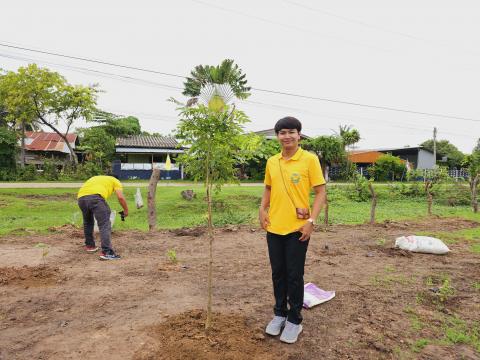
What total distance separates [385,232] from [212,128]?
7.23 metres

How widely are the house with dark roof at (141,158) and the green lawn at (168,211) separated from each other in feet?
39.0

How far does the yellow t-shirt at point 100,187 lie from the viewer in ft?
19.3

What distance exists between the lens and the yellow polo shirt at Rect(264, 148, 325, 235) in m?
3.04

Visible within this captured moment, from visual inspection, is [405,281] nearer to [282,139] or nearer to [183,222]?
[282,139]

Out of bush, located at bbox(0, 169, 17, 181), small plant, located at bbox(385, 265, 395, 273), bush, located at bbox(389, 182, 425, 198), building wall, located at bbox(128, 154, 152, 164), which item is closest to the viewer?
small plant, located at bbox(385, 265, 395, 273)

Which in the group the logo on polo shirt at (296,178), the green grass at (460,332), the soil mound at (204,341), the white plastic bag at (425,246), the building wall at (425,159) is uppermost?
the building wall at (425,159)

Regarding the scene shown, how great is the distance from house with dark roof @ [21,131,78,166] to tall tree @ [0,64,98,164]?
6589 millimetres

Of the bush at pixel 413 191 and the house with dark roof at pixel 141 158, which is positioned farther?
the house with dark roof at pixel 141 158

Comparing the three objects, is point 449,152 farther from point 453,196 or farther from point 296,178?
point 296,178

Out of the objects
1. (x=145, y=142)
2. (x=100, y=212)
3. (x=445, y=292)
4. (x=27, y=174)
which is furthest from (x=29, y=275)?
(x=145, y=142)

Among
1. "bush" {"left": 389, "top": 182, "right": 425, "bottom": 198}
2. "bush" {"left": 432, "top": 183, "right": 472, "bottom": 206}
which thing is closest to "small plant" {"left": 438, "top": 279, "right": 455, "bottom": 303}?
"bush" {"left": 432, "top": 183, "right": 472, "bottom": 206}

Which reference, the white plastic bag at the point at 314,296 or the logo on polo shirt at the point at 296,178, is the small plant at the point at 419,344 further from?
the logo on polo shirt at the point at 296,178

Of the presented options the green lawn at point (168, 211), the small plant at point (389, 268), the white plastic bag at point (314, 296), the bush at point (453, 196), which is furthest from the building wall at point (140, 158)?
the white plastic bag at point (314, 296)

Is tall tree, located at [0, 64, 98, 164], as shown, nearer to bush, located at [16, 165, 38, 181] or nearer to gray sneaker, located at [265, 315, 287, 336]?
bush, located at [16, 165, 38, 181]
